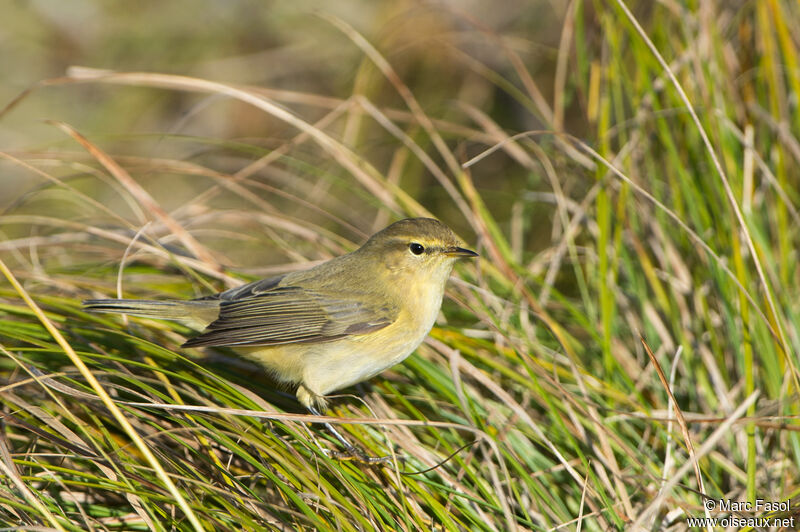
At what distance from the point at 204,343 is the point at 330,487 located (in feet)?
2.33

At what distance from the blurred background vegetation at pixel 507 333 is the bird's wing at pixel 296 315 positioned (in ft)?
0.66

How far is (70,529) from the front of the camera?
6.36 feet

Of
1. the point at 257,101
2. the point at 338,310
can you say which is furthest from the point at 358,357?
the point at 257,101

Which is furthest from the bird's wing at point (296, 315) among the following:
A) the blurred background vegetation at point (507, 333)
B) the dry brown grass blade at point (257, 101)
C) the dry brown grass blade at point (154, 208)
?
the dry brown grass blade at point (257, 101)

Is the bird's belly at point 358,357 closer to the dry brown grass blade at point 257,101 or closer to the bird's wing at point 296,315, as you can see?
the bird's wing at point 296,315

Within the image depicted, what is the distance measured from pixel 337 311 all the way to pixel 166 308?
65 cm

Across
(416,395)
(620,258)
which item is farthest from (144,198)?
(620,258)

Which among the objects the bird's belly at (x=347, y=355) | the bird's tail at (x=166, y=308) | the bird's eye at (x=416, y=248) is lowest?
the bird's belly at (x=347, y=355)

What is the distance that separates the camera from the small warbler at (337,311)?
8.82ft

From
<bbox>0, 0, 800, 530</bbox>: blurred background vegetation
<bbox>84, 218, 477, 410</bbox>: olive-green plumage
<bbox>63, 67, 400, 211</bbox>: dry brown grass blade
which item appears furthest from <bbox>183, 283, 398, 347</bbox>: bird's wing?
<bbox>63, 67, 400, 211</bbox>: dry brown grass blade

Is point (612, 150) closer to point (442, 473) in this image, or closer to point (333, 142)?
point (333, 142)

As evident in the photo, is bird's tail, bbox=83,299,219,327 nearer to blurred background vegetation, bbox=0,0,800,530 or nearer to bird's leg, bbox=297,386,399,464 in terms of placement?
blurred background vegetation, bbox=0,0,800,530

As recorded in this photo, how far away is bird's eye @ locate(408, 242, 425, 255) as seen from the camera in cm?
290

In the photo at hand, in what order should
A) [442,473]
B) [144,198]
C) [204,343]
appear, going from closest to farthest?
[442,473] → [204,343] → [144,198]
